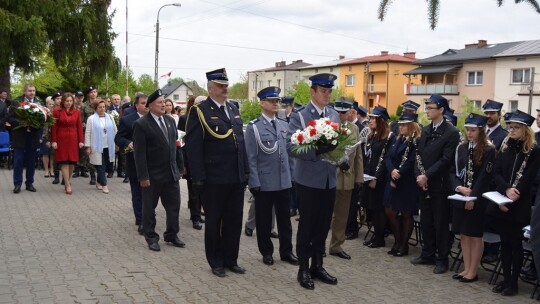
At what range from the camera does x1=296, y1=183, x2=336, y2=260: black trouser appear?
245 inches

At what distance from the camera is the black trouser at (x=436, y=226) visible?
23.0 ft

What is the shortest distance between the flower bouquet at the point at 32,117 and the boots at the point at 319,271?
7.52 meters

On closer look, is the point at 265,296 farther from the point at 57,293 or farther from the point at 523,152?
the point at 523,152

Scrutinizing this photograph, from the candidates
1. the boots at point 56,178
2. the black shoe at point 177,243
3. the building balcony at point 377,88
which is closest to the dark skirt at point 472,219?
the black shoe at point 177,243

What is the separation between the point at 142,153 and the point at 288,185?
6.65 feet

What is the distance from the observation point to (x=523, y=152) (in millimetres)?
6086

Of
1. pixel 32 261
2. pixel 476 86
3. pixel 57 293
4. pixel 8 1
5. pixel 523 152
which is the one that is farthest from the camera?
pixel 476 86

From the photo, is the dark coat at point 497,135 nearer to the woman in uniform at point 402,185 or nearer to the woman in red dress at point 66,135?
the woman in uniform at point 402,185

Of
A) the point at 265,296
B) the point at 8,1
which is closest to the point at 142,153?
the point at 265,296

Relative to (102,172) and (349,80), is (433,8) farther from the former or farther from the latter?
(349,80)

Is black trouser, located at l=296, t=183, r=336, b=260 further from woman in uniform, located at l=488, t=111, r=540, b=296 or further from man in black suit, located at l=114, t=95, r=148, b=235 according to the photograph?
man in black suit, located at l=114, t=95, r=148, b=235

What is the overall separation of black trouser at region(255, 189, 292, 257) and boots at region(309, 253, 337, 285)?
2.61ft

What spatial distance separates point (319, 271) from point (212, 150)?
187cm

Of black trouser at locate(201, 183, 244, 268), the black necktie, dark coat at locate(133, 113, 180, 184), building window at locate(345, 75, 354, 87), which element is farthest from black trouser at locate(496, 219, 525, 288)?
building window at locate(345, 75, 354, 87)
